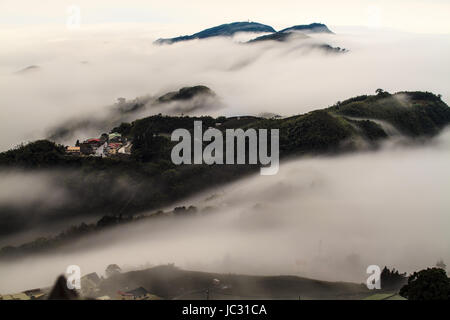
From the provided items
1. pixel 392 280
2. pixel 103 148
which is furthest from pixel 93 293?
pixel 103 148

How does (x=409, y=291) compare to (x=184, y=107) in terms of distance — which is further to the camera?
(x=184, y=107)

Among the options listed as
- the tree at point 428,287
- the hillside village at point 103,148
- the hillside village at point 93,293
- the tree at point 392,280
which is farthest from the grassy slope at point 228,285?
the hillside village at point 103,148

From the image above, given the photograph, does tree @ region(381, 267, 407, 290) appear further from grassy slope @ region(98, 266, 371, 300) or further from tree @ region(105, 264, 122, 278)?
tree @ region(105, 264, 122, 278)

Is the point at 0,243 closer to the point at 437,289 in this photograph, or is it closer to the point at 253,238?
the point at 253,238

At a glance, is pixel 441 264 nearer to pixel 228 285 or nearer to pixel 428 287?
pixel 428 287

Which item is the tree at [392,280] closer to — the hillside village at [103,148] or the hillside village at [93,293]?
the hillside village at [93,293]

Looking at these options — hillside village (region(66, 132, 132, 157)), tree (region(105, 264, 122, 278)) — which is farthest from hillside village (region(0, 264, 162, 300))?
hillside village (region(66, 132, 132, 157))
